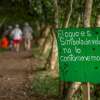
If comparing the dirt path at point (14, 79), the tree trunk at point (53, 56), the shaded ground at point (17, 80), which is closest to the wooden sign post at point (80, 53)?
the shaded ground at point (17, 80)

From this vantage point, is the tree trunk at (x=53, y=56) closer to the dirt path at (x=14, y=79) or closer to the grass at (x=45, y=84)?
the grass at (x=45, y=84)

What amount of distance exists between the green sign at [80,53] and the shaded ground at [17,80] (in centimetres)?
334

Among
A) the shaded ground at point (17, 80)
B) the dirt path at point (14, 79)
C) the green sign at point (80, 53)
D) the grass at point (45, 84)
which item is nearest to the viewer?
the green sign at point (80, 53)

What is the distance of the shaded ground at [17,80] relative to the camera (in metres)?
13.0

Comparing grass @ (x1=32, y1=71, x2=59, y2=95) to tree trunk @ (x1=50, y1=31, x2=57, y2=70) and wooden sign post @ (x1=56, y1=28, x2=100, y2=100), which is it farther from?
wooden sign post @ (x1=56, y1=28, x2=100, y2=100)

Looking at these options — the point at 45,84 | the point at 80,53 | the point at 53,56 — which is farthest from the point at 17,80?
the point at 80,53

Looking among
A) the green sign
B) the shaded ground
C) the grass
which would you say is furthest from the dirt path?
the green sign

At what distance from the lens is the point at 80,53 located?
9.10 m

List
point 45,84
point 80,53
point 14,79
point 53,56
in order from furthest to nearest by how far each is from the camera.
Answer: point 53,56 → point 14,79 → point 45,84 → point 80,53

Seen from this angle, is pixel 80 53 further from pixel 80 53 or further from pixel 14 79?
pixel 14 79

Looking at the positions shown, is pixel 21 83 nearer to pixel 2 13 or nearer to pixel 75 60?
pixel 75 60

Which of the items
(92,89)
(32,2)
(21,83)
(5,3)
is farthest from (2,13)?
(92,89)

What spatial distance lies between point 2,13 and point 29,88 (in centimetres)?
1979

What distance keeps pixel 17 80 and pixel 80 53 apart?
756 centimetres
